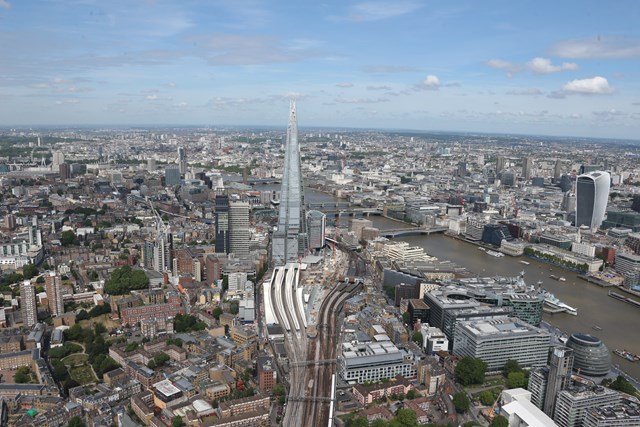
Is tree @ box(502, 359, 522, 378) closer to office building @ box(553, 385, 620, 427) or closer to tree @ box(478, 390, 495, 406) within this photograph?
tree @ box(478, 390, 495, 406)

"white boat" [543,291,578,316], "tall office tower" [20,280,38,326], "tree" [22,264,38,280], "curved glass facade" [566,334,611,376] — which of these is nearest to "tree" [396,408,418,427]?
"curved glass facade" [566,334,611,376]

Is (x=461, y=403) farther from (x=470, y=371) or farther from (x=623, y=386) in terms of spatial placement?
(x=623, y=386)

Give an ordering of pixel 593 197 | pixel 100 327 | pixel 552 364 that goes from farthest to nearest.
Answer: pixel 593 197, pixel 100 327, pixel 552 364

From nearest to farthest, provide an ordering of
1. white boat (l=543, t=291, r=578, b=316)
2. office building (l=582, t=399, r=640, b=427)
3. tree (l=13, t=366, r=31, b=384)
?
office building (l=582, t=399, r=640, b=427)
tree (l=13, t=366, r=31, b=384)
white boat (l=543, t=291, r=578, b=316)

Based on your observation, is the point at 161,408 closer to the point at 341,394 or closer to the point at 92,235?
the point at 341,394

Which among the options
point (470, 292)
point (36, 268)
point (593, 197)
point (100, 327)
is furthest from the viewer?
point (593, 197)

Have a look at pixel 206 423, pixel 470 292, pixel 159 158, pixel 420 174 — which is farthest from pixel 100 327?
pixel 159 158

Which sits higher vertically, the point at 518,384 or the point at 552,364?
the point at 552,364
